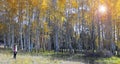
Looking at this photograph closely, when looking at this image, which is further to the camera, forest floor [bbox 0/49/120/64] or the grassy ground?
forest floor [bbox 0/49/120/64]

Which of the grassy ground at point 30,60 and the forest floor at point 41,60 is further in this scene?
the forest floor at point 41,60

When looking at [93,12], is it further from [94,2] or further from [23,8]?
[23,8]

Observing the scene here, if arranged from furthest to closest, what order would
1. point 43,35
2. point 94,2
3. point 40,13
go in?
point 43,35 → point 40,13 → point 94,2

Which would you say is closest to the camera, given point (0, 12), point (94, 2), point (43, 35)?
point (94, 2)

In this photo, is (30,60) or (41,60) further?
(41,60)

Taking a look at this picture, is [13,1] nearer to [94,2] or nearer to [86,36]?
[94,2]

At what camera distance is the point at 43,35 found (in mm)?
58406

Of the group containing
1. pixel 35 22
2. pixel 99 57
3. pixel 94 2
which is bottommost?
pixel 99 57

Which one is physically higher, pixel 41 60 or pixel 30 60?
pixel 30 60

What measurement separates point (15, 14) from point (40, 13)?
4.42 m

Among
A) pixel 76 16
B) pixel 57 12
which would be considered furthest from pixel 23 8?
pixel 76 16

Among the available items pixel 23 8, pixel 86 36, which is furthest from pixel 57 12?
pixel 86 36

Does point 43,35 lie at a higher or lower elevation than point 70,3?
lower

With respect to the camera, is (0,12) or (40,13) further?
(0,12)
